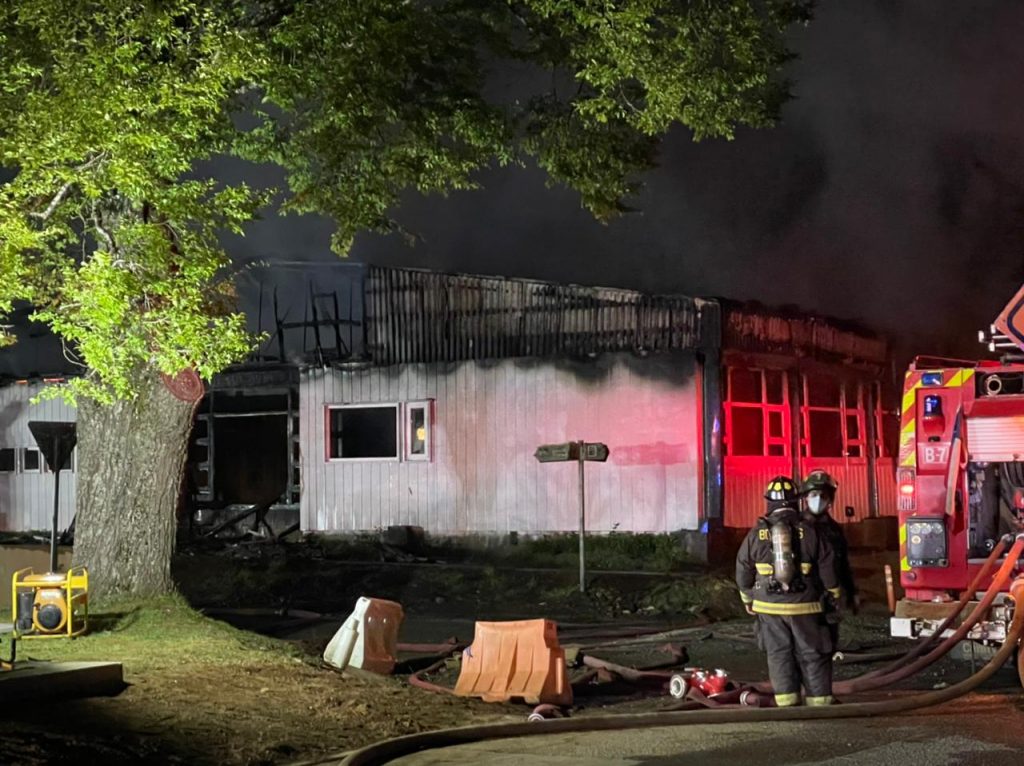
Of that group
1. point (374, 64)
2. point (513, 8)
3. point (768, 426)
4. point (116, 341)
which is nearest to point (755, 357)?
point (768, 426)

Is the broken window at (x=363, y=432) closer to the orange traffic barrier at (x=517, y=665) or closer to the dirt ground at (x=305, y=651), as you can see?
the dirt ground at (x=305, y=651)

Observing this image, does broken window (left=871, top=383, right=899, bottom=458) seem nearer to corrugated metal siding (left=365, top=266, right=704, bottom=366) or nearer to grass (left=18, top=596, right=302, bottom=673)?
corrugated metal siding (left=365, top=266, right=704, bottom=366)

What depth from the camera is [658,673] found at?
425 inches

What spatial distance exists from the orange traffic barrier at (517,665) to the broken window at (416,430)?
42.7ft

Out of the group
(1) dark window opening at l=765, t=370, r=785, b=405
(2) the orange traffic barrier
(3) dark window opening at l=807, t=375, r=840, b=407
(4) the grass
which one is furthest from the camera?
(3) dark window opening at l=807, t=375, r=840, b=407

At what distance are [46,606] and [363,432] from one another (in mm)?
13276

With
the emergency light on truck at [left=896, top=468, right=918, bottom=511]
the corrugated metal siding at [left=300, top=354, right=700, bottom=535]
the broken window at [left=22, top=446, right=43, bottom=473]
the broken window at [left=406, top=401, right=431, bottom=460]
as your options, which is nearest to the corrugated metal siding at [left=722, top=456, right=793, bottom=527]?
the corrugated metal siding at [left=300, top=354, right=700, bottom=535]

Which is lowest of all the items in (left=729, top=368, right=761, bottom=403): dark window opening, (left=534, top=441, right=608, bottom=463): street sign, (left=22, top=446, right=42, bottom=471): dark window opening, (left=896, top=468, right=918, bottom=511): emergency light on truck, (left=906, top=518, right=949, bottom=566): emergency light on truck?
(left=906, top=518, right=949, bottom=566): emergency light on truck

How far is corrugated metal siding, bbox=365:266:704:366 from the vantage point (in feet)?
68.6

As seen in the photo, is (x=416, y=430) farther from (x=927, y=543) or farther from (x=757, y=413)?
(x=927, y=543)

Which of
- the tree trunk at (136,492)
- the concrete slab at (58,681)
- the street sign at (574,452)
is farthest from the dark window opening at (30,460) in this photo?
the concrete slab at (58,681)

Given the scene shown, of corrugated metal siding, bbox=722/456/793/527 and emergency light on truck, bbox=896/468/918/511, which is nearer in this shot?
emergency light on truck, bbox=896/468/918/511

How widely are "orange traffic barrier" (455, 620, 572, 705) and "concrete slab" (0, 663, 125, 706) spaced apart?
270 centimetres

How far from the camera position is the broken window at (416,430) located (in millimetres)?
23234
